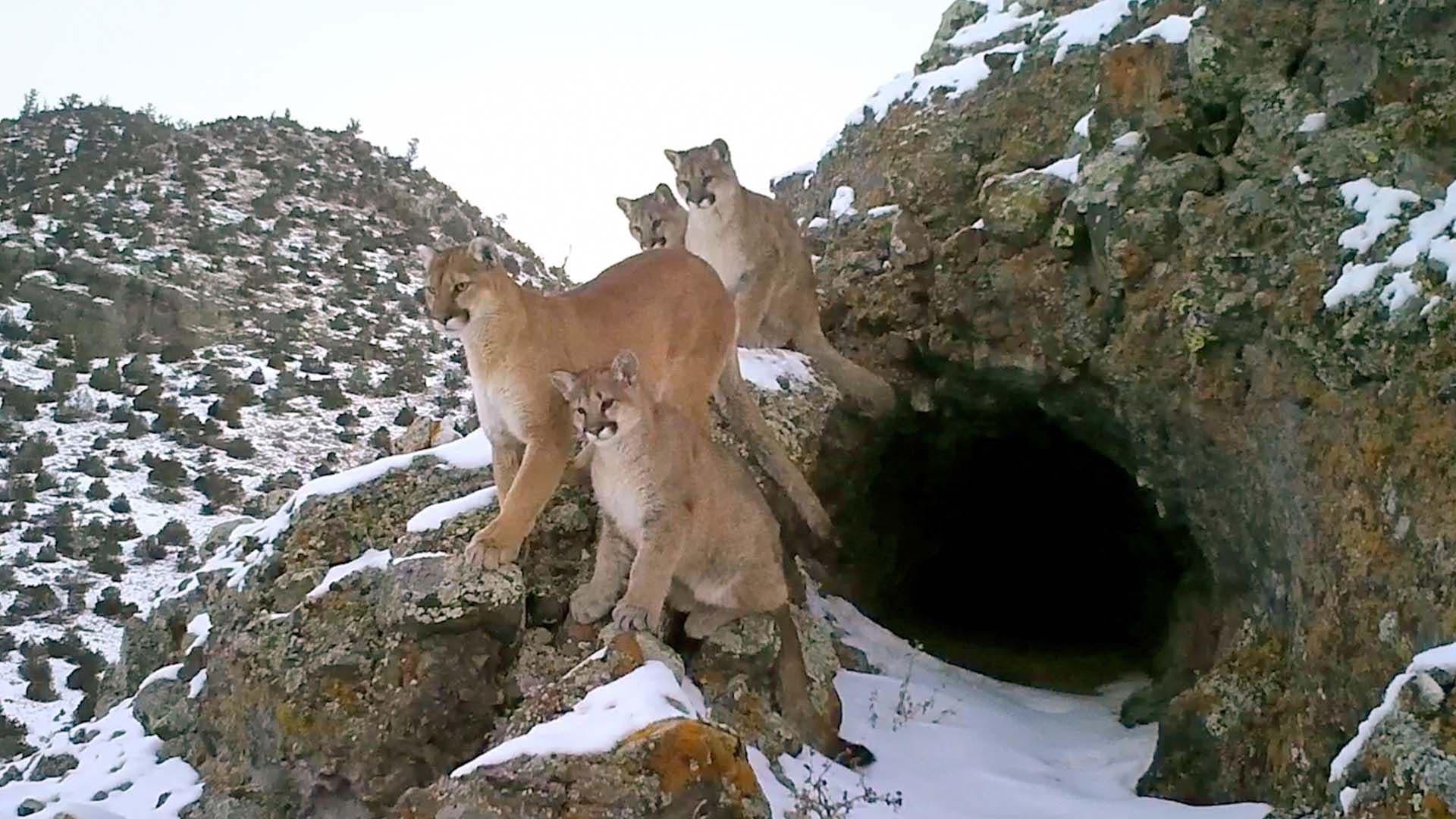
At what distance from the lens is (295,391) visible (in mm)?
19875

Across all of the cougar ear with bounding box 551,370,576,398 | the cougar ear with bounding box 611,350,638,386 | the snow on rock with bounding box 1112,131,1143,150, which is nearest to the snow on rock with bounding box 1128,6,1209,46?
the snow on rock with bounding box 1112,131,1143,150

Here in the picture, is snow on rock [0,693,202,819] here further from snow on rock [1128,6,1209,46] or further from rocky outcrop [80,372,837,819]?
snow on rock [1128,6,1209,46]

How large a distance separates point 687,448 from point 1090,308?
3.94 meters

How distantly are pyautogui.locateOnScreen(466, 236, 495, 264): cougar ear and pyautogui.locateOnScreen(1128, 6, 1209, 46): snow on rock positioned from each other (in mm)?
5093

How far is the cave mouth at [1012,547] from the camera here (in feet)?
36.1

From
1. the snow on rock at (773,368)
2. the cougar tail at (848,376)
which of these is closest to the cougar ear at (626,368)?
the snow on rock at (773,368)

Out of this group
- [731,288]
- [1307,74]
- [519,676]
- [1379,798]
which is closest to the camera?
[1379,798]

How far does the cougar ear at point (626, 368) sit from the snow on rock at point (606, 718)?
1497mm

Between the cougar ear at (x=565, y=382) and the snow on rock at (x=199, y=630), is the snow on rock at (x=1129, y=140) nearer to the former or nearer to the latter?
the cougar ear at (x=565, y=382)

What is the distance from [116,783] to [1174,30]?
8245 millimetres

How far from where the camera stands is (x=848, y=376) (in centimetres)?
995

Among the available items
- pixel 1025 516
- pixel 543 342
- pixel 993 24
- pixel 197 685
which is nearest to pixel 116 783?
pixel 197 685

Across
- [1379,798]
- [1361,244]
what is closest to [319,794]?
[1379,798]

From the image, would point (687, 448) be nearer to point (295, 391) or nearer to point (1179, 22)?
point (1179, 22)
